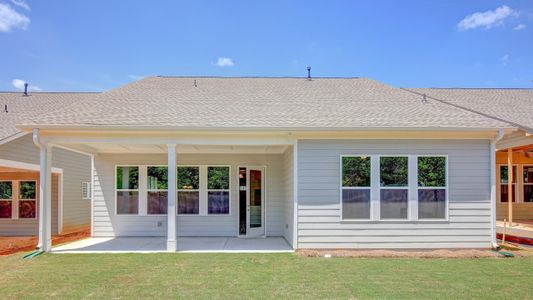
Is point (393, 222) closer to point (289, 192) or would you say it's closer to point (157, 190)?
point (289, 192)

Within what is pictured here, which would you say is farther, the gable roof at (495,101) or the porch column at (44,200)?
the gable roof at (495,101)

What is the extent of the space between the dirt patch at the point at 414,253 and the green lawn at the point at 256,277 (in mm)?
387

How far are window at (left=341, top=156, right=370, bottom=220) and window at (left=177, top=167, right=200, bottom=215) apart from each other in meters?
5.08

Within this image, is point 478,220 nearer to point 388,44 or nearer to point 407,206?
point 407,206

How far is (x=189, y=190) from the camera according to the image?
1252cm

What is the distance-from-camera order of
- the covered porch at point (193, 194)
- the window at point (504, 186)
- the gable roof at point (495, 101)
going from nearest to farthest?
the gable roof at point (495, 101) < the covered porch at point (193, 194) < the window at point (504, 186)

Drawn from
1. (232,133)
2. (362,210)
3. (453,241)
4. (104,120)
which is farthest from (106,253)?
(453,241)

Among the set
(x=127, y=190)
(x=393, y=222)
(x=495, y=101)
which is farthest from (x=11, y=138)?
(x=495, y=101)

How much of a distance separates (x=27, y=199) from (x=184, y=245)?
7.21 metres

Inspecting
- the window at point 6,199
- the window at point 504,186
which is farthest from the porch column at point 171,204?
the window at point 504,186

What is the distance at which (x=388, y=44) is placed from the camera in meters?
16.8

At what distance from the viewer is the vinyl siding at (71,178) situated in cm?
1212

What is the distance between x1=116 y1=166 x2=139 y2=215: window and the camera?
488 inches

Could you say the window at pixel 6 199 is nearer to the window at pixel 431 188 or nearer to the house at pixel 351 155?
the house at pixel 351 155
